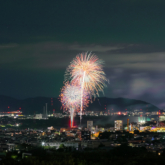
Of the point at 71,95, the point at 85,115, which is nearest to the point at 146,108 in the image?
the point at 85,115

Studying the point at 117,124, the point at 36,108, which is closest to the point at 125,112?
the point at 36,108

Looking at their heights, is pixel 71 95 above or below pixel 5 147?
above

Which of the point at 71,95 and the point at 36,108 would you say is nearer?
the point at 71,95

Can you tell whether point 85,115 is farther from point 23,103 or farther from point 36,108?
point 23,103

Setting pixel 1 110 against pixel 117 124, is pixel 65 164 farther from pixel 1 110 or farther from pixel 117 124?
pixel 1 110

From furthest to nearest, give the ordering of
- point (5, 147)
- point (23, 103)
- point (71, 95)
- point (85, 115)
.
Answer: point (23, 103), point (85, 115), point (71, 95), point (5, 147)

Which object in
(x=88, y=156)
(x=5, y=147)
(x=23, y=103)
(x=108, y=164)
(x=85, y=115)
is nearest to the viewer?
(x=108, y=164)
